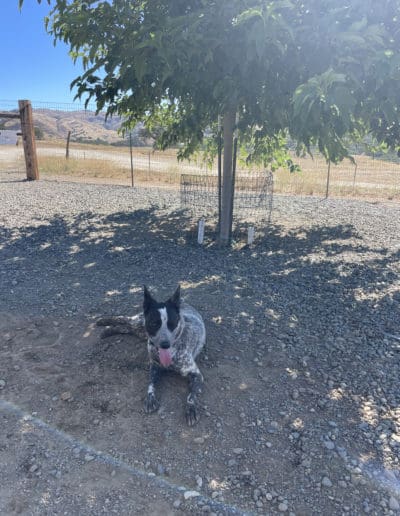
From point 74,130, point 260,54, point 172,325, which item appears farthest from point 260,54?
point 74,130

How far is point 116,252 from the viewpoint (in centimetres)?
660

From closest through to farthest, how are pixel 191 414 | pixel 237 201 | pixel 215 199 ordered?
pixel 191 414 → pixel 215 199 → pixel 237 201

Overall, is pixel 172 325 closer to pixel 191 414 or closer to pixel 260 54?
pixel 191 414

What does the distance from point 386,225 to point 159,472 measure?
339 inches

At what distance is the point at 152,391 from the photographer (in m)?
3.03

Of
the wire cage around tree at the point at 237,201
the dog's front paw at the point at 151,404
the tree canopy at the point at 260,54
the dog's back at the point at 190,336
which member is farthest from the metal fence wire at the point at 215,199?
the dog's front paw at the point at 151,404

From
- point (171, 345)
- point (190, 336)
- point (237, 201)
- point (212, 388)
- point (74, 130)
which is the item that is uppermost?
point (74, 130)

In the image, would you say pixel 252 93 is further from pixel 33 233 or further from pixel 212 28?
pixel 33 233

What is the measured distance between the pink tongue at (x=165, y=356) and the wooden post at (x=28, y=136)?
12.9 m

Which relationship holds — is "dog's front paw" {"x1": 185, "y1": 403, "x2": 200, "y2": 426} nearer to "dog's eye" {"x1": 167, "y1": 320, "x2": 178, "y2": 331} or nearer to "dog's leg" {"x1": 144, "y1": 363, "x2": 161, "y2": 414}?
"dog's leg" {"x1": 144, "y1": 363, "x2": 161, "y2": 414}

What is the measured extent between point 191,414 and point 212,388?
1.37 ft

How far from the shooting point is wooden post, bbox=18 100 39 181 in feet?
43.6

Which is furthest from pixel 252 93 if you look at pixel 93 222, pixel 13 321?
pixel 93 222

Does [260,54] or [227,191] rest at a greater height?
[260,54]
